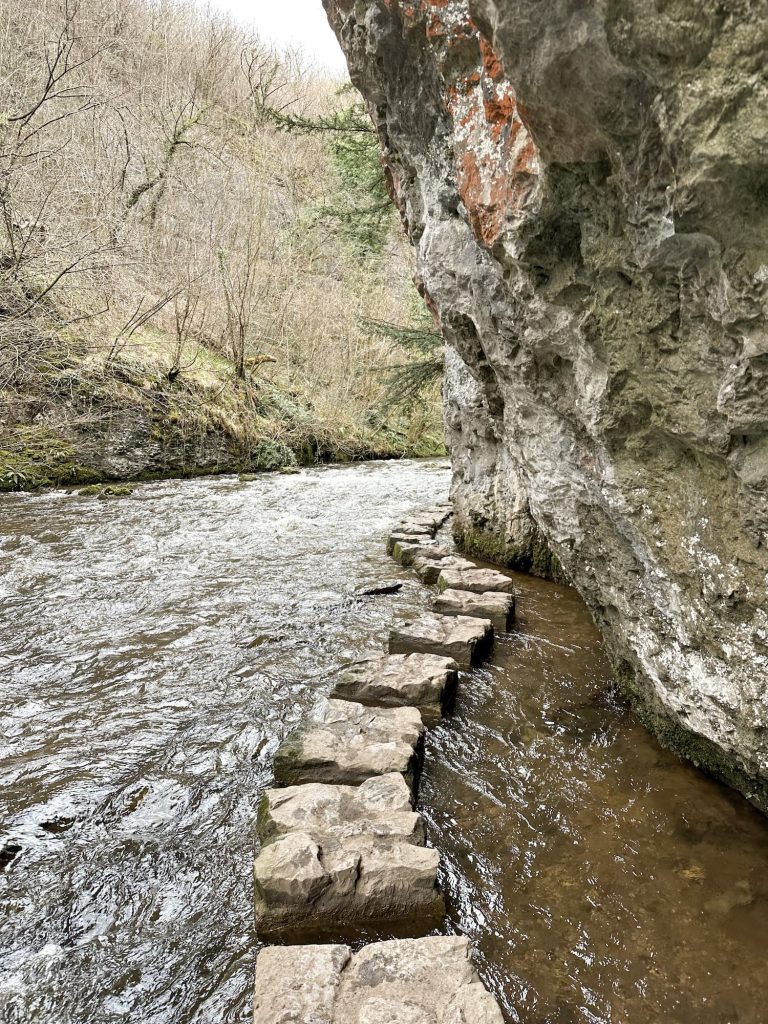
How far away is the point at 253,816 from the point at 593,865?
1.24 meters

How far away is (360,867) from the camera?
6.68 ft

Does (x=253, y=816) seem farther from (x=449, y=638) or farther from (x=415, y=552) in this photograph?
(x=415, y=552)

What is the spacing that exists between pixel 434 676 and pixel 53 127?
43.2 feet

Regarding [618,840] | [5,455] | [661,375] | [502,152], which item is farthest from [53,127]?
[618,840]

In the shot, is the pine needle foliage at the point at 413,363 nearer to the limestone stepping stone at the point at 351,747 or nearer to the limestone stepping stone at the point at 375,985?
the limestone stepping stone at the point at 351,747

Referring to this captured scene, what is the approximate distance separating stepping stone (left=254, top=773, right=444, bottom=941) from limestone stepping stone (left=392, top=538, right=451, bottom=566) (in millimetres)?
3769

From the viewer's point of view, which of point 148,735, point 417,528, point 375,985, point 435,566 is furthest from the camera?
point 417,528

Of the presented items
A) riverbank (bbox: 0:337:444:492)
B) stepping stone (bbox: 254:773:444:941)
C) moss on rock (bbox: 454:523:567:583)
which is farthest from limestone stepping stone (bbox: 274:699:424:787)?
riverbank (bbox: 0:337:444:492)

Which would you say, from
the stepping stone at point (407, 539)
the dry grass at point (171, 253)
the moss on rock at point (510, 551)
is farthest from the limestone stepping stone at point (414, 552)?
the dry grass at point (171, 253)

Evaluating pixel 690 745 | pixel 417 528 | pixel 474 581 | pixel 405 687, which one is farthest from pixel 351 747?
pixel 417 528

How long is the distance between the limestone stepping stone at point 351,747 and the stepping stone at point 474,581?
197 centimetres

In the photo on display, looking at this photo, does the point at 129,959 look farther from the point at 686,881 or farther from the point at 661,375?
the point at 661,375

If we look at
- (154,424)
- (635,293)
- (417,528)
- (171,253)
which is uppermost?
(171,253)

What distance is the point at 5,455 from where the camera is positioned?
9406 mm
